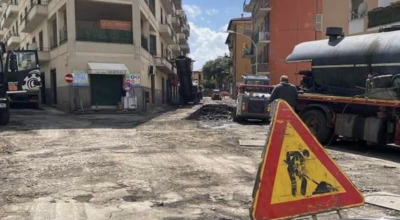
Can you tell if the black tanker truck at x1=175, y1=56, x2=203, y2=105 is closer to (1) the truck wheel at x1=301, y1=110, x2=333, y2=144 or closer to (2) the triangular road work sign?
(1) the truck wheel at x1=301, y1=110, x2=333, y2=144

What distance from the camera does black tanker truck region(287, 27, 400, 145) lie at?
9523mm

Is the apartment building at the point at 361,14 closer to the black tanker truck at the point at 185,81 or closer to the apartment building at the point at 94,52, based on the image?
the black tanker truck at the point at 185,81

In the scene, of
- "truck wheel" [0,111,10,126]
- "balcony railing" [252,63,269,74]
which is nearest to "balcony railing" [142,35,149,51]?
"balcony railing" [252,63,269,74]

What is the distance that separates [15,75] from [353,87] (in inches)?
510

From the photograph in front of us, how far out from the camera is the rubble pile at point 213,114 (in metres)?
21.9

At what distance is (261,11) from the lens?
141 feet

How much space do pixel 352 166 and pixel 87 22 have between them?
28651mm

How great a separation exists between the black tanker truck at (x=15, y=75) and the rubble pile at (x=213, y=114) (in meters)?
8.62

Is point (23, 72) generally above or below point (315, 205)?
above

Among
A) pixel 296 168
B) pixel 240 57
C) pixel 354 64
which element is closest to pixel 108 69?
pixel 354 64

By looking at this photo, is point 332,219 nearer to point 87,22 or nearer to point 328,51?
point 328,51

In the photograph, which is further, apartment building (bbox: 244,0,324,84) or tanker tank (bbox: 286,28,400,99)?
apartment building (bbox: 244,0,324,84)

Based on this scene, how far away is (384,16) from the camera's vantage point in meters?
23.3

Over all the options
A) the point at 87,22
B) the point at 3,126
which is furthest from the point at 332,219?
the point at 87,22
